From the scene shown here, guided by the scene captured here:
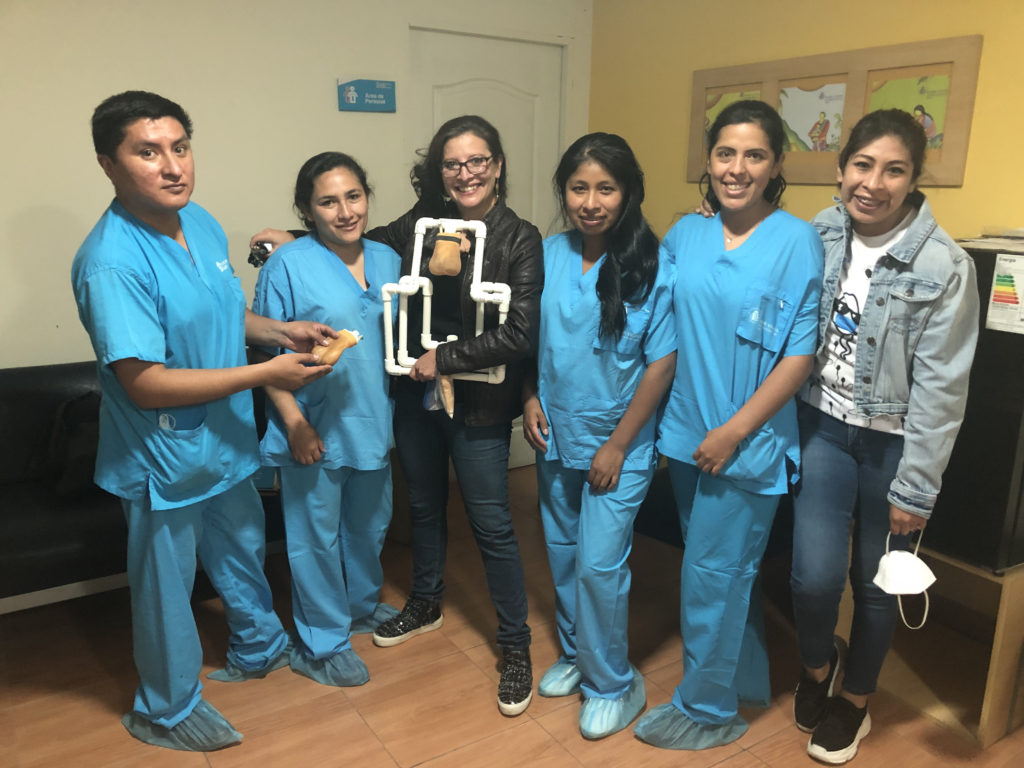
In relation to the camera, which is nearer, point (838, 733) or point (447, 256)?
point (447, 256)

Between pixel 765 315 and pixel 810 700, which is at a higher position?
pixel 765 315

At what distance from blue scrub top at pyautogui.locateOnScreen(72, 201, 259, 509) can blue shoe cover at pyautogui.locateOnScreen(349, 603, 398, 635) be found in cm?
70

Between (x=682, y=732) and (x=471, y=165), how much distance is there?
4.51 ft

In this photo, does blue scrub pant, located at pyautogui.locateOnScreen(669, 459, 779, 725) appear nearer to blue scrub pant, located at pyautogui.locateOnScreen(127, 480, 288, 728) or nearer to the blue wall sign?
blue scrub pant, located at pyautogui.locateOnScreen(127, 480, 288, 728)

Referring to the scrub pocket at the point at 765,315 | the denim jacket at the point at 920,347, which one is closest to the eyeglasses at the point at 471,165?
the scrub pocket at the point at 765,315

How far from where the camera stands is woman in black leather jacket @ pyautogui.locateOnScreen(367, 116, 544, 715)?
67.7 inches

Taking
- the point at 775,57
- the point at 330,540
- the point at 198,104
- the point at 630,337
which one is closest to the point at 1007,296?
the point at 630,337

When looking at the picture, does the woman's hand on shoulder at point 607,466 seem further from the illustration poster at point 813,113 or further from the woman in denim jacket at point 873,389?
the illustration poster at point 813,113

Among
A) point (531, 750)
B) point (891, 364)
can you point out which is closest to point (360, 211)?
point (891, 364)

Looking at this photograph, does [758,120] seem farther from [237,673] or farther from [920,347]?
[237,673]

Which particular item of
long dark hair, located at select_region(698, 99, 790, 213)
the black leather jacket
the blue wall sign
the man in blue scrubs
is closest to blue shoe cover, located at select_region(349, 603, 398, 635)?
the man in blue scrubs

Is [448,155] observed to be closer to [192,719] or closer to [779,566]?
[192,719]

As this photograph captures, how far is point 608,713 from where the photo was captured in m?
1.83

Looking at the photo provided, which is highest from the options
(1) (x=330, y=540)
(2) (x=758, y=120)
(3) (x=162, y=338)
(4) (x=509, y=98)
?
(4) (x=509, y=98)
